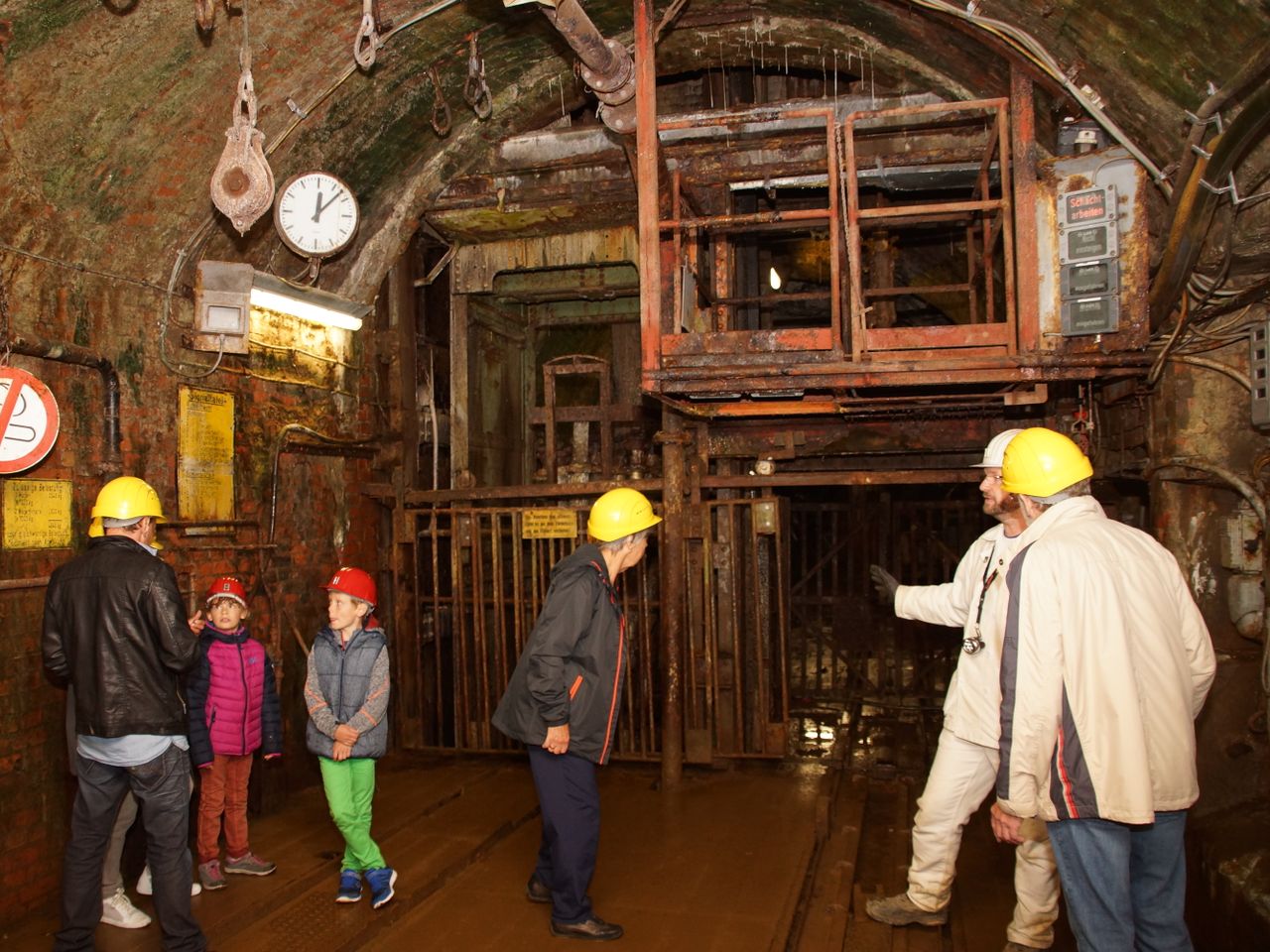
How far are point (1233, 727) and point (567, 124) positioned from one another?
616 centimetres

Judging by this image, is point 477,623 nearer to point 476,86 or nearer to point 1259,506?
point 476,86

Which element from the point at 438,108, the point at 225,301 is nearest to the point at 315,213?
the point at 225,301

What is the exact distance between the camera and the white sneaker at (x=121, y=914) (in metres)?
4.45

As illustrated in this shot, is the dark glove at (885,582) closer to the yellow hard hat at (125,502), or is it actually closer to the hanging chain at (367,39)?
the yellow hard hat at (125,502)

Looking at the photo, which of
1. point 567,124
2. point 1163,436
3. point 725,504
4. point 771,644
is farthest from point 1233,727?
point 567,124

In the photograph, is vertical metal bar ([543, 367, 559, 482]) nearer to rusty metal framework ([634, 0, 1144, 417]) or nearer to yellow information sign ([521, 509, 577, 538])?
yellow information sign ([521, 509, 577, 538])

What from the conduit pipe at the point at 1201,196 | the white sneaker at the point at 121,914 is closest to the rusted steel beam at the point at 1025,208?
the conduit pipe at the point at 1201,196

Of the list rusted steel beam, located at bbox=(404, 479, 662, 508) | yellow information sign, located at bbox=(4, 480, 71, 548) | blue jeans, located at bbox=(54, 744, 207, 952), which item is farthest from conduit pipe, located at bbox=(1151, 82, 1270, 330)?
yellow information sign, located at bbox=(4, 480, 71, 548)

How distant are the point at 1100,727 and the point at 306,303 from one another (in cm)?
544

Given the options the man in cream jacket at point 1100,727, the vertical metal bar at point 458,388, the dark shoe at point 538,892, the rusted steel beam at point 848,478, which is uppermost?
the vertical metal bar at point 458,388

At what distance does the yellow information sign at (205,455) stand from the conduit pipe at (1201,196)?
5.42 m

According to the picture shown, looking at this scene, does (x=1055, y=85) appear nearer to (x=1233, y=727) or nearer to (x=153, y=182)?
(x=1233, y=727)

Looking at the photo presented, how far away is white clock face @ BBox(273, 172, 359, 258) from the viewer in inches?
235

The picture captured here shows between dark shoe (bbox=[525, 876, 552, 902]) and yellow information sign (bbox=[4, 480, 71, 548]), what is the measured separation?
293cm
